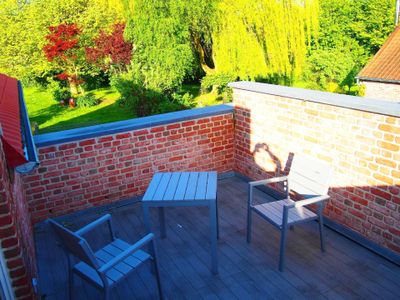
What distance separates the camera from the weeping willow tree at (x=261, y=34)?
14.6 metres

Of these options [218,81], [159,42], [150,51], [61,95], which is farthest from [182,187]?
[61,95]

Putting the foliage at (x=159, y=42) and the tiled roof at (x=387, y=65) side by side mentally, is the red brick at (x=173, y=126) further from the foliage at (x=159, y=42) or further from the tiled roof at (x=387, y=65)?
the tiled roof at (x=387, y=65)

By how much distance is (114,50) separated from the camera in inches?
636

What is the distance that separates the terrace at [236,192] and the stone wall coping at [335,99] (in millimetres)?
13

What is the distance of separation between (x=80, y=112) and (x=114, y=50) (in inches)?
132

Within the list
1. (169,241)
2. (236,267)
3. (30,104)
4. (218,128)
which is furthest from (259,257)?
(30,104)

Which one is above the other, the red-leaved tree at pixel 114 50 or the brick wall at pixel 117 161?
the red-leaved tree at pixel 114 50

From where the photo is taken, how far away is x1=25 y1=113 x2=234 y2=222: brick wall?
4.60 metres

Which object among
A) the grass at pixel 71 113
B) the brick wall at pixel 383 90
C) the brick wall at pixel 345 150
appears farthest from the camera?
the brick wall at pixel 383 90

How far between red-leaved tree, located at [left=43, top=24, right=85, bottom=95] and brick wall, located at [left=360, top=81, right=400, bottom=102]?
14.7 metres

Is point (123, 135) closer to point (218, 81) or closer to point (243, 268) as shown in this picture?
point (243, 268)

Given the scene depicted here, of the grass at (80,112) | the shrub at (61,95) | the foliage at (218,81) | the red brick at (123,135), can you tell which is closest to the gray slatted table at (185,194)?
the red brick at (123,135)

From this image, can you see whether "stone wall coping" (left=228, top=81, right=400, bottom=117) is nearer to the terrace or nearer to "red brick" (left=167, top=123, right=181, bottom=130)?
the terrace

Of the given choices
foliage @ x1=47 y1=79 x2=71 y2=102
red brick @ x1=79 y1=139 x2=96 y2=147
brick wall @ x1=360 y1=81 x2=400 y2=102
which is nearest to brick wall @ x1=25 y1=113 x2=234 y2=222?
red brick @ x1=79 y1=139 x2=96 y2=147
